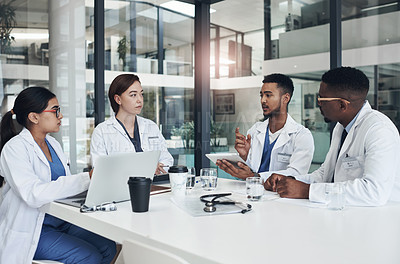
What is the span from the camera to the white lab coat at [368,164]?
171 centimetres

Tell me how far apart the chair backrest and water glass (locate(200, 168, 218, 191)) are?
1083mm

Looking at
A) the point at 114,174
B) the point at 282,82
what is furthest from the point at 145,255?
the point at 282,82

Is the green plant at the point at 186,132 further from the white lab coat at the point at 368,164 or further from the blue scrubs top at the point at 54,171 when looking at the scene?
the white lab coat at the point at 368,164

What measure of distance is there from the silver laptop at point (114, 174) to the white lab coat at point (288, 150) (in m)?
1.12

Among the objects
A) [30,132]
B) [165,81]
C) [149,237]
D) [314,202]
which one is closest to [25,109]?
[30,132]

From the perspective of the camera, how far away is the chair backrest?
96cm

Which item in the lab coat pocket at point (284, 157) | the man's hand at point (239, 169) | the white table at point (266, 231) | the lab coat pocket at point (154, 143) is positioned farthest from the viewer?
the lab coat pocket at point (154, 143)

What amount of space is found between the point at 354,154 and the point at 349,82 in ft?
1.39

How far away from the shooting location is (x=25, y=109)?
2186 mm

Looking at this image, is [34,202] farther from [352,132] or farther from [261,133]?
[261,133]

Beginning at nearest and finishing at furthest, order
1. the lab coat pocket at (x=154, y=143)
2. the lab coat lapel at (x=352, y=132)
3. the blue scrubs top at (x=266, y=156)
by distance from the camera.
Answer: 1. the lab coat lapel at (x=352, y=132)
2. the blue scrubs top at (x=266, y=156)
3. the lab coat pocket at (x=154, y=143)

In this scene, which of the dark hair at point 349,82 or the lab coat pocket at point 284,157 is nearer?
the dark hair at point 349,82

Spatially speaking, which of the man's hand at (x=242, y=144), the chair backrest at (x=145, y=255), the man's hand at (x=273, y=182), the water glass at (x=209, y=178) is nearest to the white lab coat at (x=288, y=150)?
the man's hand at (x=242, y=144)

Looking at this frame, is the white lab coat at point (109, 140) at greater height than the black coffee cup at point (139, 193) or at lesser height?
greater
